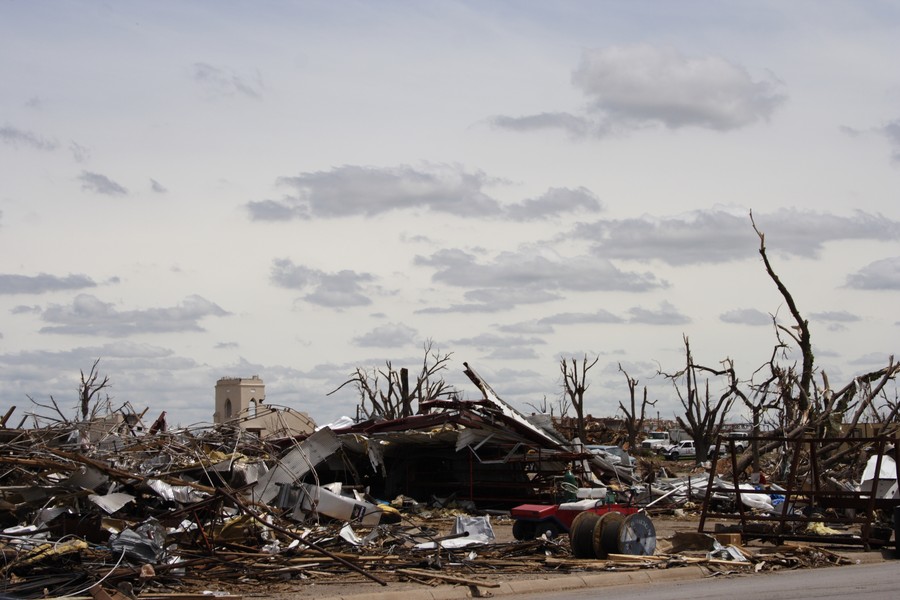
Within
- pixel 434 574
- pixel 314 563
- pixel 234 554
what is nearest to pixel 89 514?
pixel 234 554

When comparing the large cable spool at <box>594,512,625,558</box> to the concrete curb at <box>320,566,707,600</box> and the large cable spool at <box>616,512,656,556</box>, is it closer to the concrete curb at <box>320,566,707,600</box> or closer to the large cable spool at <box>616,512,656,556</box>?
the large cable spool at <box>616,512,656,556</box>

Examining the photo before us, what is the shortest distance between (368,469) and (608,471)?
22.7 feet

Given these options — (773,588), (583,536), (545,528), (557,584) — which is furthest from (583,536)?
(773,588)

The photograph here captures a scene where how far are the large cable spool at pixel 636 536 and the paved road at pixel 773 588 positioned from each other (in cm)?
155

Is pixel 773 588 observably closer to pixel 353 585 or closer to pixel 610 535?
pixel 610 535

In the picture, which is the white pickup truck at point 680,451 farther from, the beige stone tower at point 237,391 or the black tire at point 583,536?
the black tire at point 583,536

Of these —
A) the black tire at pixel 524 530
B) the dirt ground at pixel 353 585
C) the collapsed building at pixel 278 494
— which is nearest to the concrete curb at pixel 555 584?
the dirt ground at pixel 353 585

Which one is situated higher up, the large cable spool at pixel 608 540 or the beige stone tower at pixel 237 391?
the beige stone tower at pixel 237 391

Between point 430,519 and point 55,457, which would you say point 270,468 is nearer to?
point 430,519

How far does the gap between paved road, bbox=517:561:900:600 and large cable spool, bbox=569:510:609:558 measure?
1821mm

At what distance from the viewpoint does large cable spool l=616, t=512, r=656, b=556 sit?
15438mm

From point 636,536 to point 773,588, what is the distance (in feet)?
10.7

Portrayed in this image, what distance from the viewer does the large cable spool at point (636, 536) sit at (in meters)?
15.4

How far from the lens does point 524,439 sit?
88.7 feet
